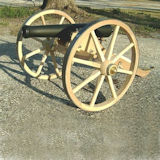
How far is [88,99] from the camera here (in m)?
4.50

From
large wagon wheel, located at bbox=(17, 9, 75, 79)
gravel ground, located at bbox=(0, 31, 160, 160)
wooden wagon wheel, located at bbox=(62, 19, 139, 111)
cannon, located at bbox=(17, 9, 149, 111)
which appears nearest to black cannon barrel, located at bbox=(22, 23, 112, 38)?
cannon, located at bbox=(17, 9, 149, 111)

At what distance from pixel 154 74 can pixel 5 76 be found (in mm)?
3245

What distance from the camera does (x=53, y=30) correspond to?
156 inches

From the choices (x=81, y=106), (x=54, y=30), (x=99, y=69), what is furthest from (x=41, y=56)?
(x=81, y=106)

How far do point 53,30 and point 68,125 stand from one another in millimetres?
1473

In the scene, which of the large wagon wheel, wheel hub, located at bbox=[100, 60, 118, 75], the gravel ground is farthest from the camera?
the large wagon wheel

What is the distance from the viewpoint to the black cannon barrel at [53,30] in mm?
3828

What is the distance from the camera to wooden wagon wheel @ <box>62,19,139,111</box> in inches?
130

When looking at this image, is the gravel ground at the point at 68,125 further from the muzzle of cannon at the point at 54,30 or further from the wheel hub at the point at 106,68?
the muzzle of cannon at the point at 54,30

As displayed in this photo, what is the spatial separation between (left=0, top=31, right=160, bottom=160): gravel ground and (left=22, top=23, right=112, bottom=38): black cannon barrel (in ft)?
3.77

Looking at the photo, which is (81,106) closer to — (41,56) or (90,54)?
(90,54)

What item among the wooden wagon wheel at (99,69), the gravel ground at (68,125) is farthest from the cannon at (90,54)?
the gravel ground at (68,125)

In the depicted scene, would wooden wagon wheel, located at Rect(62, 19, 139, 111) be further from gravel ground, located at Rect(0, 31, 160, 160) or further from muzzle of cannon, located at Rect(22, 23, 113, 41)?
gravel ground, located at Rect(0, 31, 160, 160)

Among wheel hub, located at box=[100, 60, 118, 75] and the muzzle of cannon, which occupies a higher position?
the muzzle of cannon
